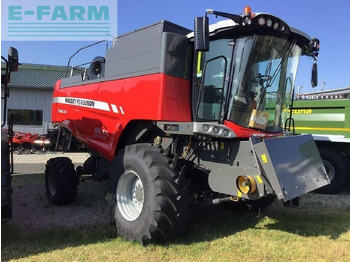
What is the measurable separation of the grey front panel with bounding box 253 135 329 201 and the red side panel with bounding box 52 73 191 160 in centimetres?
114

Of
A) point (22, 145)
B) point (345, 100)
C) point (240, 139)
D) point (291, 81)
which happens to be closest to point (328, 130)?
point (345, 100)

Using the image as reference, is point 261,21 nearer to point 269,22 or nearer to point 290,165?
point 269,22

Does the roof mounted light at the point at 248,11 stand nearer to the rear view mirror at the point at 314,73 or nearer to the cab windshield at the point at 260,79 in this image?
the cab windshield at the point at 260,79

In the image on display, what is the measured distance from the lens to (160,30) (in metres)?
4.76

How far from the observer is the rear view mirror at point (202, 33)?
390 cm

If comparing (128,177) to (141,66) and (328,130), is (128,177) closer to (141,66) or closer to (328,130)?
(141,66)

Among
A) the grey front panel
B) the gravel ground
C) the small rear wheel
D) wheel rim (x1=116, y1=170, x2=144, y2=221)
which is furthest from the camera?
the small rear wheel

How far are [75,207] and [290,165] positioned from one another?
149 inches

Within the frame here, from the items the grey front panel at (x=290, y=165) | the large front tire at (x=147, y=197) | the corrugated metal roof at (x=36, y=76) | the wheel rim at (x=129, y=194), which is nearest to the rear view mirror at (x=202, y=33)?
the grey front panel at (x=290, y=165)

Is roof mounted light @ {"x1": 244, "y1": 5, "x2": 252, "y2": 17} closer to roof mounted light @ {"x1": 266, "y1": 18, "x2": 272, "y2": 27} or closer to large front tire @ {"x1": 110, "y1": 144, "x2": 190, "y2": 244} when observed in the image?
roof mounted light @ {"x1": 266, "y1": 18, "x2": 272, "y2": 27}

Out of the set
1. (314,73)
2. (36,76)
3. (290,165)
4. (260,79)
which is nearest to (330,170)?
(314,73)

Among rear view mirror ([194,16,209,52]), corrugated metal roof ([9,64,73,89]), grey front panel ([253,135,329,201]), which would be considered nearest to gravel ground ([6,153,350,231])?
grey front panel ([253,135,329,201])

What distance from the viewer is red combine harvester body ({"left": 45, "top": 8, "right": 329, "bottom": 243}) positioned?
4.16m

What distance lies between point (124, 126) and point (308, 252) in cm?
285
